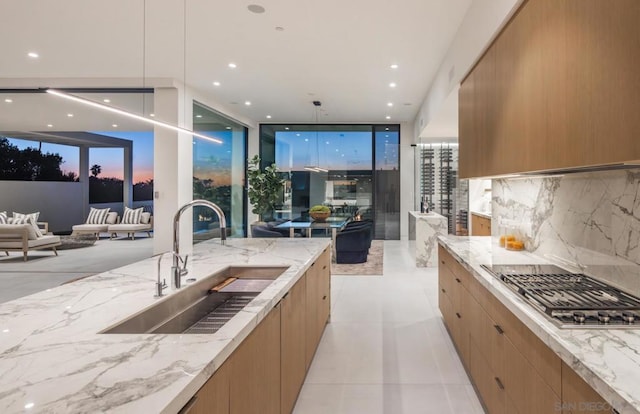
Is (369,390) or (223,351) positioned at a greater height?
(223,351)

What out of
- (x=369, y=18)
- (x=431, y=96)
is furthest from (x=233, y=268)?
(x=431, y=96)

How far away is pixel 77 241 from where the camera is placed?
10.1 meters

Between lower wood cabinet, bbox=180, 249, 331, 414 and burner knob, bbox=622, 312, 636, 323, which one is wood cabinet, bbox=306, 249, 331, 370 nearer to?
lower wood cabinet, bbox=180, 249, 331, 414

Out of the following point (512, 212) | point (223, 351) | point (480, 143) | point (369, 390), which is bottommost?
point (369, 390)

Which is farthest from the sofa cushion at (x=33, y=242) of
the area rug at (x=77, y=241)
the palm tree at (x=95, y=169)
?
the palm tree at (x=95, y=169)

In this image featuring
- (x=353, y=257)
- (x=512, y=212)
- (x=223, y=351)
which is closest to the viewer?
(x=223, y=351)

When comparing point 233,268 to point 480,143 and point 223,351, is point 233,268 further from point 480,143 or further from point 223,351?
point 480,143

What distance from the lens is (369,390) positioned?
2512mm

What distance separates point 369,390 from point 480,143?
84.4 inches

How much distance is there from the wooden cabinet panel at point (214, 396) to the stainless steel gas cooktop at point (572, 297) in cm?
122

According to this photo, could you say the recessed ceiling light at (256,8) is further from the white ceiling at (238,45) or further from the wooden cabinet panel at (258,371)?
the wooden cabinet panel at (258,371)

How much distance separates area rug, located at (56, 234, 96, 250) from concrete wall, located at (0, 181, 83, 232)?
99cm

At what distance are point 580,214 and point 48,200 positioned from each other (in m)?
13.6

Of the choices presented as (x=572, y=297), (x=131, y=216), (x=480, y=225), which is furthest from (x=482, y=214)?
(x=131, y=216)
